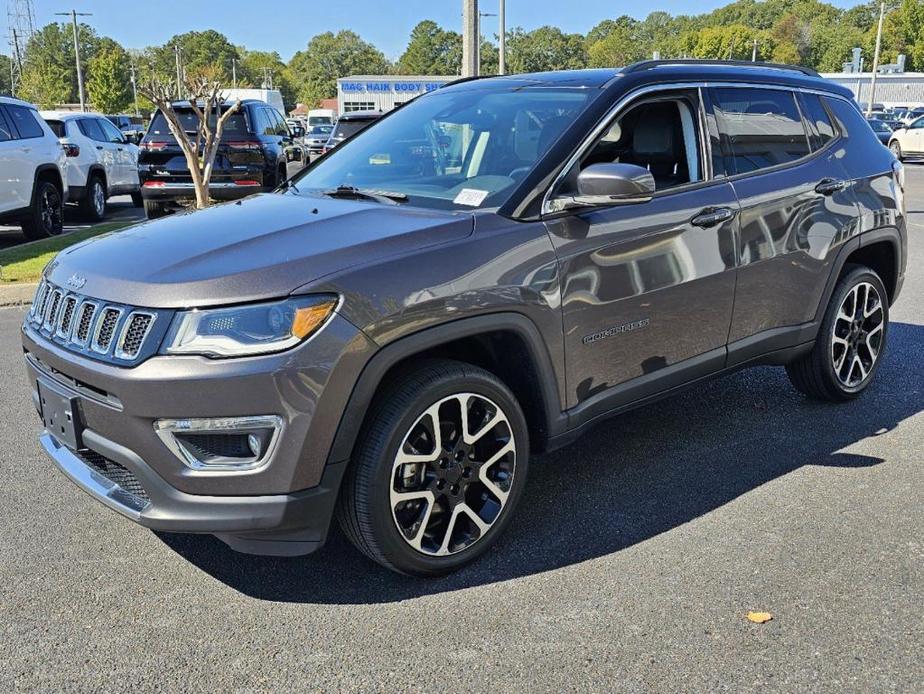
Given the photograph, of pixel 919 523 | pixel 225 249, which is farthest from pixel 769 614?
pixel 225 249

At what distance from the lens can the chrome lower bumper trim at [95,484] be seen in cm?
286

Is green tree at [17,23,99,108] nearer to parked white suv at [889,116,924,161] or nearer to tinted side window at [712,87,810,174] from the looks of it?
parked white suv at [889,116,924,161]

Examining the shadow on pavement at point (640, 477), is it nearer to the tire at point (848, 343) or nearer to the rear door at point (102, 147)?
the tire at point (848, 343)

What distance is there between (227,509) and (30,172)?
10.0 metres

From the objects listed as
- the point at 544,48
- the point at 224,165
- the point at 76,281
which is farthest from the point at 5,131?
the point at 544,48

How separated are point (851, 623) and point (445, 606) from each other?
134 cm

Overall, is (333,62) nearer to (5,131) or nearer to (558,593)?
(5,131)

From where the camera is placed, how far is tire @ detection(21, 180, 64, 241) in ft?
37.6

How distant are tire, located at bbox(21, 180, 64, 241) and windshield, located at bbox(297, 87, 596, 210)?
848 cm

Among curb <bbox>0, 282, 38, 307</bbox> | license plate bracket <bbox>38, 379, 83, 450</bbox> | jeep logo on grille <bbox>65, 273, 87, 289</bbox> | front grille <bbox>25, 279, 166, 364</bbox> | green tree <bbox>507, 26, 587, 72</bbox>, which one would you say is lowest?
curb <bbox>0, 282, 38, 307</bbox>

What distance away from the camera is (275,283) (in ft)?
8.96

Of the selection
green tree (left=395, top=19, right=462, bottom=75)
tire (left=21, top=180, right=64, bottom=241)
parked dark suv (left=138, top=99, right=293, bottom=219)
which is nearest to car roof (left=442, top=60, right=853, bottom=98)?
tire (left=21, top=180, right=64, bottom=241)

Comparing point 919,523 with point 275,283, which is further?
point 919,523

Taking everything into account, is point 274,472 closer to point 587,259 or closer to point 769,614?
point 587,259
